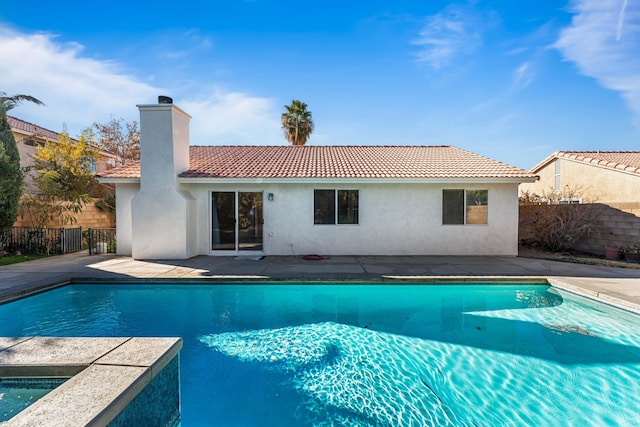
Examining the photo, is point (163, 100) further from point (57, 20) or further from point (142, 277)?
point (142, 277)

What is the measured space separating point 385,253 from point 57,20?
1380 centimetres

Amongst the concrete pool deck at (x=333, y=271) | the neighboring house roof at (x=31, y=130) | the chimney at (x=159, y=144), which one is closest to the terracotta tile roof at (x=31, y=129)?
the neighboring house roof at (x=31, y=130)

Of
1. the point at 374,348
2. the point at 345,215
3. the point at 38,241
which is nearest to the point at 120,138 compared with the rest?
the point at 38,241

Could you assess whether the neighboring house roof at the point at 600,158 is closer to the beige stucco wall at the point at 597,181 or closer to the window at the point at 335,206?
the beige stucco wall at the point at 597,181

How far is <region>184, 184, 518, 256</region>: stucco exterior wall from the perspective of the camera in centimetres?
1257

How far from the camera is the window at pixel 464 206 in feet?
41.5

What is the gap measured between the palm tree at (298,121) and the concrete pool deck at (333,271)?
1822 centimetres

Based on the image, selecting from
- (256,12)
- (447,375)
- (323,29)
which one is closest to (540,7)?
(323,29)

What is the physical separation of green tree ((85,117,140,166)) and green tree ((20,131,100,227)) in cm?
1000

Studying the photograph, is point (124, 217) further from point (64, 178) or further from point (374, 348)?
point (374, 348)

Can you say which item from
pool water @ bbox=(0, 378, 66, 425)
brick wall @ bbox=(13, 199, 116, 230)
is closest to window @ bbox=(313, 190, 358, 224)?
pool water @ bbox=(0, 378, 66, 425)

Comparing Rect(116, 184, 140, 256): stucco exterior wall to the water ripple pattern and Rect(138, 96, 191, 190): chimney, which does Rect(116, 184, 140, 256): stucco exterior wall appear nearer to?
Rect(138, 96, 191, 190): chimney

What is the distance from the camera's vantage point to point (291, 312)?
712cm

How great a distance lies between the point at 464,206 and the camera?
41.6 ft
